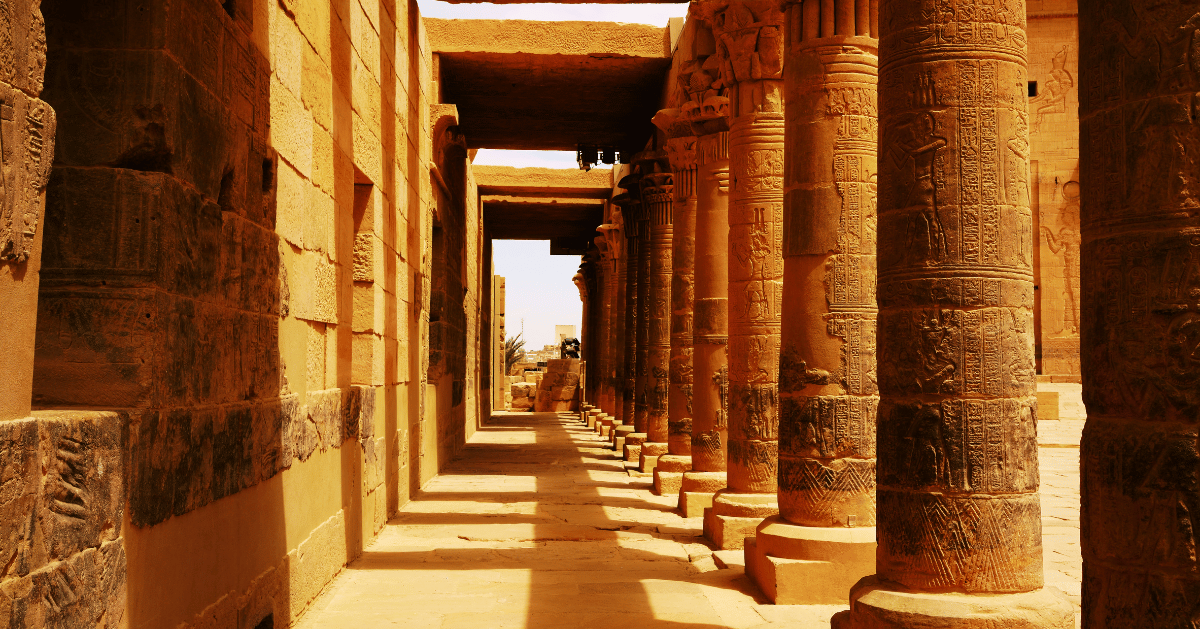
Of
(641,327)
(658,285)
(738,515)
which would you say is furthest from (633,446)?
(738,515)

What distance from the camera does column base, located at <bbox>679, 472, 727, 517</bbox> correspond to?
368 inches

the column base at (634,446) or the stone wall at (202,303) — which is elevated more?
the stone wall at (202,303)

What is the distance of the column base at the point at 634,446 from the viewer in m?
14.9

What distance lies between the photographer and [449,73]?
13.9 metres

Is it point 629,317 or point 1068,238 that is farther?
point 1068,238

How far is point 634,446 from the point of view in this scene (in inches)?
588

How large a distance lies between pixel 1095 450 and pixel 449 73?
1230 cm

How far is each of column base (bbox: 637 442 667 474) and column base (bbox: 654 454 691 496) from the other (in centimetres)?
169

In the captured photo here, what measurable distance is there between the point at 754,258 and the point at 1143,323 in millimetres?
5086

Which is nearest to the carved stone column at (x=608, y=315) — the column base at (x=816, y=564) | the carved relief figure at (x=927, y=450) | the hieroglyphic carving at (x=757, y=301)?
the hieroglyphic carving at (x=757, y=301)

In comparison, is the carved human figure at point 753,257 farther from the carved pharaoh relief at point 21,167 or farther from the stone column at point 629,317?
the stone column at point 629,317

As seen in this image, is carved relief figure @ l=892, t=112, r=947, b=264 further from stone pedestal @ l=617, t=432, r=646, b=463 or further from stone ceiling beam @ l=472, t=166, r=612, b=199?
stone ceiling beam @ l=472, t=166, r=612, b=199

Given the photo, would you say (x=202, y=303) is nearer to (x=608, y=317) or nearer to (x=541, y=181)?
(x=541, y=181)

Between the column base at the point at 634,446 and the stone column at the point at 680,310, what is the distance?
10.2 ft
